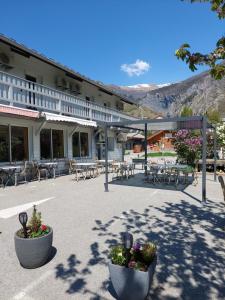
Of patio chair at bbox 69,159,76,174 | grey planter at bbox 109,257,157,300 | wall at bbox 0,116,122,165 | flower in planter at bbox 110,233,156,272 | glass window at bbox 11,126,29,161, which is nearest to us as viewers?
grey planter at bbox 109,257,157,300

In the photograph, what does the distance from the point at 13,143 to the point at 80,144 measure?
6118 mm

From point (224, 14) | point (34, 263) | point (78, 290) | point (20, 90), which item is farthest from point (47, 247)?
point (20, 90)

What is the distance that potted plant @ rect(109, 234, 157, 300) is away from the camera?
2.98 metres

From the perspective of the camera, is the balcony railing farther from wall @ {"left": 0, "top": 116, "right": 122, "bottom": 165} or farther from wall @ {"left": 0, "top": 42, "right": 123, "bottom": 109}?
wall @ {"left": 0, "top": 42, "right": 123, "bottom": 109}

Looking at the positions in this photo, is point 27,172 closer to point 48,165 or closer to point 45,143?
point 48,165

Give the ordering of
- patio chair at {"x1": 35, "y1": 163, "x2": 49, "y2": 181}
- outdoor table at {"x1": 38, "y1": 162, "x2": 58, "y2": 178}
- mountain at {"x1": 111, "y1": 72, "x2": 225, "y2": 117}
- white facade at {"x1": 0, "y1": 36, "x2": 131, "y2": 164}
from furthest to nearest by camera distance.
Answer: mountain at {"x1": 111, "y1": 72, "x2": 225, "y2": 117} < outdoor table at {"x1": 38, "y1": 162, "x2": 58, "y2": 178} < patio chair at {"x1": 35, "y1": 163, "x2": 49, "y2": 181} < white facade at {"x1": 0, "y1": 36, "x2": 131, "y2": 164}

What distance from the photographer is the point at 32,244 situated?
12.5 ft

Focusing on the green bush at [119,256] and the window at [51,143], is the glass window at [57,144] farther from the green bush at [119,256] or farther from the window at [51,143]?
the green bush at [119,256]

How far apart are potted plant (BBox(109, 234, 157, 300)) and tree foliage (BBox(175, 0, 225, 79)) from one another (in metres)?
2.85

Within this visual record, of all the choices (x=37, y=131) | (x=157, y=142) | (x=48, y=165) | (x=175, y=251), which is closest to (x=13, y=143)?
(x=37, y=131)

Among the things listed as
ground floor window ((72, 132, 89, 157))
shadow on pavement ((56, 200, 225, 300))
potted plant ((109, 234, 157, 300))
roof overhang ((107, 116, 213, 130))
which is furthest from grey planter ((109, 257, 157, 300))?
ground floor window ((72, 132, 89, 157))

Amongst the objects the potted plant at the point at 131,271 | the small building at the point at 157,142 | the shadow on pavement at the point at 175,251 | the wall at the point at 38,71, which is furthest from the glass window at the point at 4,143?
the small building at the point at 157,142

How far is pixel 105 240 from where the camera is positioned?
16.8 feet

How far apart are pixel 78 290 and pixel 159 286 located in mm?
1134
